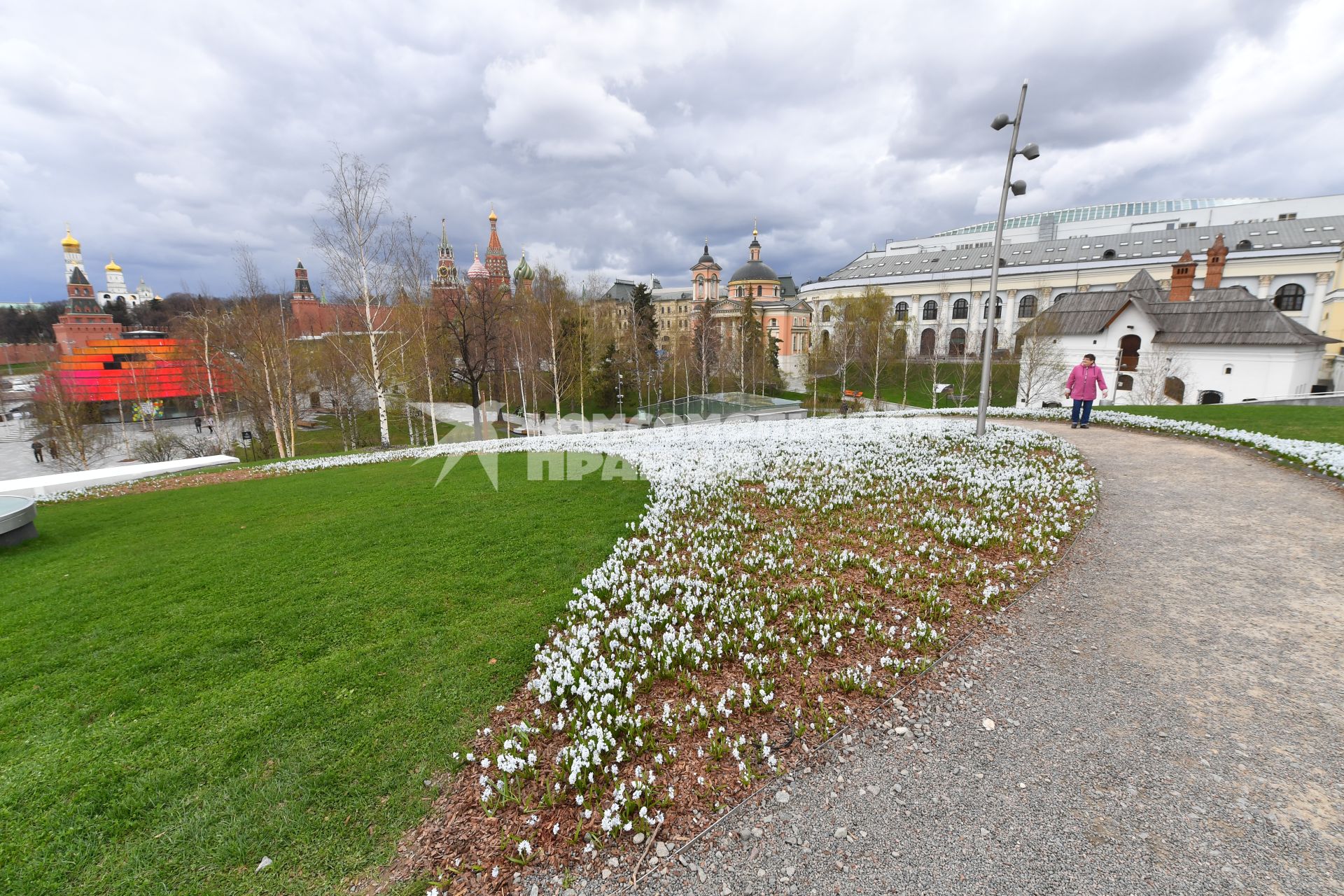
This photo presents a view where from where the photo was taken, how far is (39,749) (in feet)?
12.4

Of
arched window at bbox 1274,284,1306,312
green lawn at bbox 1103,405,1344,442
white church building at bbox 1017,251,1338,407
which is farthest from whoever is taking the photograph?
arched window at bbox 1274,284,1306,312

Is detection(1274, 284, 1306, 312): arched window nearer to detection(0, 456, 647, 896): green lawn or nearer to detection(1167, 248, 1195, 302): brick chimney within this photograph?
detection(1167, 248, 1195, 302): brick chimney

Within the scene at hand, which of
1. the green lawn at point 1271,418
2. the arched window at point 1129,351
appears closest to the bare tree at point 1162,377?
the arched window at point 1129,351

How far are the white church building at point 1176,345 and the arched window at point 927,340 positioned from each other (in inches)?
1032

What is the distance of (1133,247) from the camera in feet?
203

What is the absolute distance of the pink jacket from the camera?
49.3ft

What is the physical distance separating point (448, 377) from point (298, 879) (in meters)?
43.5

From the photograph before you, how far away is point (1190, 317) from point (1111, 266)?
94.6 ft

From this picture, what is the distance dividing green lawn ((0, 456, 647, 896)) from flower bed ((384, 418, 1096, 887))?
0.48 m

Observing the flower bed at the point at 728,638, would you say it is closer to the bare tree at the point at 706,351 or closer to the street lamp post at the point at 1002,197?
the street lamp post at the point at 1002,197

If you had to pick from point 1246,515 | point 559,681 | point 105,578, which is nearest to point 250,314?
point 105,578

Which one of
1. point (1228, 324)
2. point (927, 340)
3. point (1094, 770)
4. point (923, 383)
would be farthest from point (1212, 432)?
point (927, 340)

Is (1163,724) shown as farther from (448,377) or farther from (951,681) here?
(448,377)

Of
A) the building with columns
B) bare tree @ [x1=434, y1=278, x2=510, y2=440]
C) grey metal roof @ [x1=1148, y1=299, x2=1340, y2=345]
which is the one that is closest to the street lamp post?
bare tree @ [x1=434, y1=278, x2=510, y2=440]
